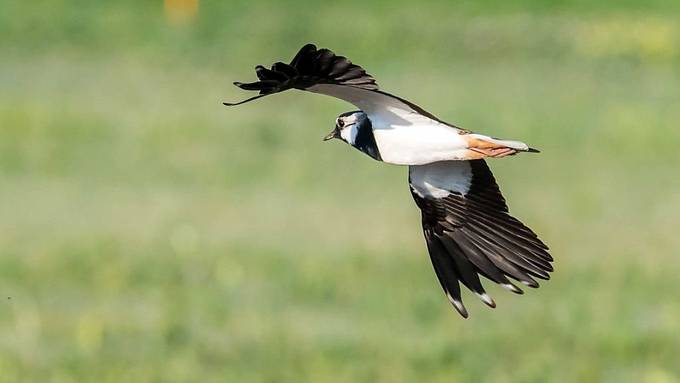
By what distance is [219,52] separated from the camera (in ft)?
73.5

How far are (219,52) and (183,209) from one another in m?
7.70

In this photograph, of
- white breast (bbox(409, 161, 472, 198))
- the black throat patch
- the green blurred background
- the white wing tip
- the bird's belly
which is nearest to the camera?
the bird's belly

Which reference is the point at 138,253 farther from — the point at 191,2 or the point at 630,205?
the point at 191,2

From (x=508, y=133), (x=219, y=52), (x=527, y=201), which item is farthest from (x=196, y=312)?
(x=219, y=52)

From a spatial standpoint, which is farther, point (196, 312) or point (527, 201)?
point (527, 201)

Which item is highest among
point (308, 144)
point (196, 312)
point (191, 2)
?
point (196, 312)

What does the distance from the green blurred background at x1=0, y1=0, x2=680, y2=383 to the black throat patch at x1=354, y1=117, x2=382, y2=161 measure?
17.1 feet

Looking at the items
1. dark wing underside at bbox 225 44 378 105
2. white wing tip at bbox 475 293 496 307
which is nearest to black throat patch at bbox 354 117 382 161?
dark wing underside at bbox 225 44 378 105

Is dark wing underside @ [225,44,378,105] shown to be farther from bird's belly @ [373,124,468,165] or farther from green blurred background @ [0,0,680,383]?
green blurred background @ [0,0,680,383]

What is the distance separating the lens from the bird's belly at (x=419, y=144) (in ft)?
17.9

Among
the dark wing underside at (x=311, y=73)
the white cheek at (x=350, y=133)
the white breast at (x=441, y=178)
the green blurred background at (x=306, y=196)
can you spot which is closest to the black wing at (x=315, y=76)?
the dark wing underside at (x=311, y=73)

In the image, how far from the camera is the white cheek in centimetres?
577

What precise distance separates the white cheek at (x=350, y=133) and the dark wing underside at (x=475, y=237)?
90cm

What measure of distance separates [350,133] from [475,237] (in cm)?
101
